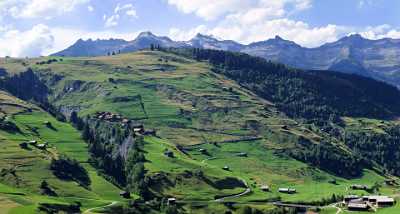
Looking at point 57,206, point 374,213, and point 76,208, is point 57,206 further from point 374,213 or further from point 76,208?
point 374,213

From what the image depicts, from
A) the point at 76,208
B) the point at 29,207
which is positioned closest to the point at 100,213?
the point at 76,208

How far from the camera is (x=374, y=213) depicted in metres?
196

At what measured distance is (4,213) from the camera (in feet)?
540

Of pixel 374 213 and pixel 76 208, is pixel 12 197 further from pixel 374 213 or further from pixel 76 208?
pixel 374 213

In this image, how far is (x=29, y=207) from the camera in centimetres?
17488

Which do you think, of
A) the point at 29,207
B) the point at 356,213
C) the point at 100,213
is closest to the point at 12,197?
the point at 29,207

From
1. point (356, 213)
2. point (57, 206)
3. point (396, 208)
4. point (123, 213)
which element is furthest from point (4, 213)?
point (396, 208)

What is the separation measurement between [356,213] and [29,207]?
10649cm

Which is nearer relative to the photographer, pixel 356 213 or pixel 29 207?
pixel 29 207

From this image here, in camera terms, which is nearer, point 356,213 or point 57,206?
point 57,206

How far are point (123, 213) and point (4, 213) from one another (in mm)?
44972

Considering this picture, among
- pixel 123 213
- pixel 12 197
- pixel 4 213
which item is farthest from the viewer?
pixel 123 213

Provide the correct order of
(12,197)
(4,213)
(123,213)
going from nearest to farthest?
(4,213) < (12,197) < (123,213)

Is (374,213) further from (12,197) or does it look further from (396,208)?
(12,197)
